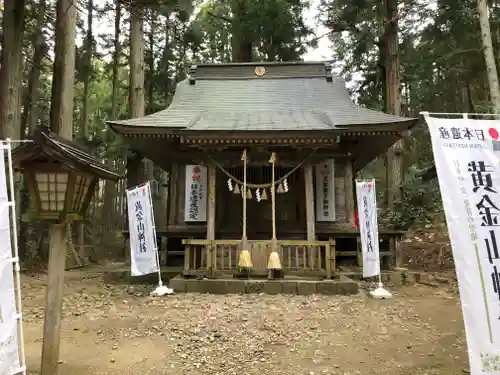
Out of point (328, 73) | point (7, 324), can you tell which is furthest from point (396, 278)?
point (7, 324)

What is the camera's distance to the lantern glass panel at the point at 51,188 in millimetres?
4137

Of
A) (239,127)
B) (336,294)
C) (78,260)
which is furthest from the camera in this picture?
(78,260)

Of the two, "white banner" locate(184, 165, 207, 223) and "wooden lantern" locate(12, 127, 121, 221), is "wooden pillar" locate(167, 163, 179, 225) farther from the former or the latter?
"wooden lantern" locate(12, 127, 121, 221)

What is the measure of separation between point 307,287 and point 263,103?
633cm

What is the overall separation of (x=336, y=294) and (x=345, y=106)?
19.8 feet

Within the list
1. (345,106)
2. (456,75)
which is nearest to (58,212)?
(345,106)

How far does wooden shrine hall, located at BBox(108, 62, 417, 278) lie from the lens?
29.6 ft

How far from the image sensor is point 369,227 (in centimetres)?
857

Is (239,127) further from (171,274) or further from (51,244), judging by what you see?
(51,244)

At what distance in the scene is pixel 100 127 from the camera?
27312 mm

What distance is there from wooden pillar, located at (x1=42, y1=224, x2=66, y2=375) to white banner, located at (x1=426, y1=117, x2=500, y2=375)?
12.7ft

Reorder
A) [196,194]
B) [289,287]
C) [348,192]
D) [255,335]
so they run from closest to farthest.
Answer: [255,335], [289,287], [196,194], [348,192]

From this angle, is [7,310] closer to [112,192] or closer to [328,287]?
[328,287]

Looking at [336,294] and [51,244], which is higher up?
[51,244]
